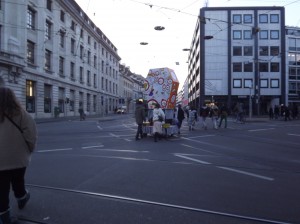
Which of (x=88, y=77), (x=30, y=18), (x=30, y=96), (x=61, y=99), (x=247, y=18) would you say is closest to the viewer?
(x=30, y=96)

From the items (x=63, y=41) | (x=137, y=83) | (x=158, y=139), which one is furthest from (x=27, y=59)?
(x=137, y=83)

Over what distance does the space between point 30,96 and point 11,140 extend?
113ft

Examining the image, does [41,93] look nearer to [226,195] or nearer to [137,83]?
[226,195]

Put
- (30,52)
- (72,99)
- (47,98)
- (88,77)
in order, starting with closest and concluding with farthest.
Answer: (30,52)
(47,98)
(72,99)
(88,77)

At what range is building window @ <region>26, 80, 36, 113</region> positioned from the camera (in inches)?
1391

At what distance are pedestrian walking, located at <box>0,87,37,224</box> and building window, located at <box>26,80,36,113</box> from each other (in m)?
33.3

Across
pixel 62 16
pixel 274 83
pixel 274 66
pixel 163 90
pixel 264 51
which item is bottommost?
pixel 163 90

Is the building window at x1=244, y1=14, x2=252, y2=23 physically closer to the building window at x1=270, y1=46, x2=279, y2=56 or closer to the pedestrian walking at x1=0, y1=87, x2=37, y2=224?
the building window at x1=270, y1=46, x2=279, y2=56

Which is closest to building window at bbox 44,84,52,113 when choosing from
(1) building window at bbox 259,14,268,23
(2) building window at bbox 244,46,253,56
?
(2) building window at bbox 244,46,253,56

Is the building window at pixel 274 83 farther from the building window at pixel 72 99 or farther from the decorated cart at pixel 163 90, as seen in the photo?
the decorated cart at pixel 163 90

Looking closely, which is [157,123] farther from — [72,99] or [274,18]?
[274,18]

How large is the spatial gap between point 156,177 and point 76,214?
242 centimetres

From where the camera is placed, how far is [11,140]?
11.9 ft

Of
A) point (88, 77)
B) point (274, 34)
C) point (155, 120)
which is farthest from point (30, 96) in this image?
point (274, 34)
